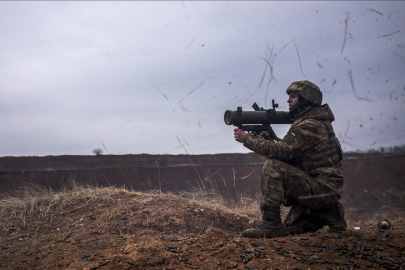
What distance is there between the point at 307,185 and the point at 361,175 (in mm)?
5070

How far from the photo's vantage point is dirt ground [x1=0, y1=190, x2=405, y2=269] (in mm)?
2689

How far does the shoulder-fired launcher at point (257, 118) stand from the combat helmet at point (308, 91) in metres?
0.28

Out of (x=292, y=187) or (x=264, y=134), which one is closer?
(x=292, y=187)

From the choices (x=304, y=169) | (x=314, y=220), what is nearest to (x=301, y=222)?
(x=314, y=220)

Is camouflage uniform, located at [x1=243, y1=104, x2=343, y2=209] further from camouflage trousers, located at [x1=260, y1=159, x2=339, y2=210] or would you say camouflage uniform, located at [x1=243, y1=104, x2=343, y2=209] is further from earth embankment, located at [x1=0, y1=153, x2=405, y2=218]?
earth embankment, located at [x1=0, y1=153, x2=405, y2=218]

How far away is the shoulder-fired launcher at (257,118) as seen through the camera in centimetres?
371

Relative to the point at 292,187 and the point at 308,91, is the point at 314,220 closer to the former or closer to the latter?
the point at 292,187

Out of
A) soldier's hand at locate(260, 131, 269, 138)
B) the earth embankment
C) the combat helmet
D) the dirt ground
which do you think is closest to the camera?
the dirt ground

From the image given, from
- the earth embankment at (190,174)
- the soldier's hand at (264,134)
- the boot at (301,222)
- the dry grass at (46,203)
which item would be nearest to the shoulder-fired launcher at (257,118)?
the soldier's hand at (264,134)

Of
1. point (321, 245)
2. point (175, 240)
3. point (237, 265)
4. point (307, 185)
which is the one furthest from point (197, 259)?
point (307, 185)


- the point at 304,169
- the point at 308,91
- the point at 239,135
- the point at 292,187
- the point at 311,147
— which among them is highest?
the point at 308,91

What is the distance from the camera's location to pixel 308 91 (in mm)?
3758

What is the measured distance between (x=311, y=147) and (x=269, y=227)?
968 mm

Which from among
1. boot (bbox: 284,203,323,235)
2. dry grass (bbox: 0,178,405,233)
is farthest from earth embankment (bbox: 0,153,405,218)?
boot (bbox: 284,203,323,235)
